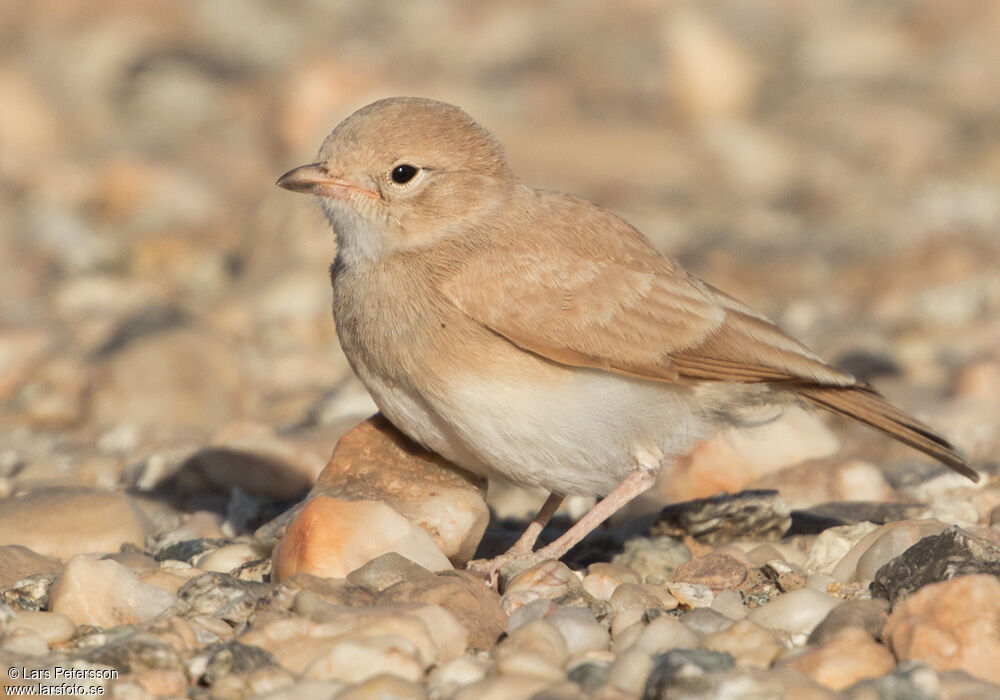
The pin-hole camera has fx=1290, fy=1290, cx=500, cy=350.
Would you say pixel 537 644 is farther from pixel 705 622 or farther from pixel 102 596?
pixel 102 596

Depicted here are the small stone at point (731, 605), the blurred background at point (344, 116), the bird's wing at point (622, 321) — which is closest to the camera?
the small stone at point (731, 605)

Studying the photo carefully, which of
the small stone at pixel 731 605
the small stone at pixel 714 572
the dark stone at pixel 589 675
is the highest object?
the dark stone at pixel 589 675

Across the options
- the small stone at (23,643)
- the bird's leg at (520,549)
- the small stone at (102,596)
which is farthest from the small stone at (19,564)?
the bird's leg at (520,549)

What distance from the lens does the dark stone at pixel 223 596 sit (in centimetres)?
443

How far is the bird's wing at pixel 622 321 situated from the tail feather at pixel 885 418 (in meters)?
0.13

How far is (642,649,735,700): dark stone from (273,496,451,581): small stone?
4.31 feet

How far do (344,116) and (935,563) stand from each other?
10.9 meters

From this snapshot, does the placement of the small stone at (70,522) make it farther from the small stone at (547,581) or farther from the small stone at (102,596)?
the small stone at (547,581)

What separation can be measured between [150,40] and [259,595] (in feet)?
49.0

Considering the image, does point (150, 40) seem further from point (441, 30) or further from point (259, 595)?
point (259, 595)

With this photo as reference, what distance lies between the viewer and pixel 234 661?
12.9ft

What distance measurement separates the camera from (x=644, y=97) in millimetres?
16109

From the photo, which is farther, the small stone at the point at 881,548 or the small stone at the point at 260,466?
the small stone at the point at 260,466

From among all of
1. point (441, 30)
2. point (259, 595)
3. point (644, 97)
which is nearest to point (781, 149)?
point (644, 97)
